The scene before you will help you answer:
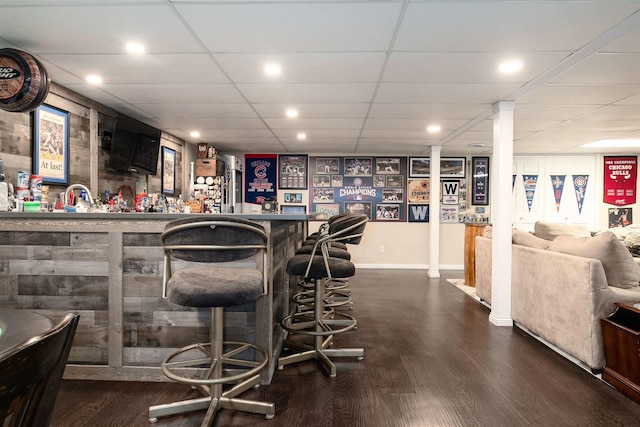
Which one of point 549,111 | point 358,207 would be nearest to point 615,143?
point 549,111

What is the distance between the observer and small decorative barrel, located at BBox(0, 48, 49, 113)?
8.66 feet

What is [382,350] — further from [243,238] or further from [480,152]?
[480,152]

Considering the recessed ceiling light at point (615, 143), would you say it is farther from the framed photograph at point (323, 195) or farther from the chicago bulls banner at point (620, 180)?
the framed photograph at point (323, 195)

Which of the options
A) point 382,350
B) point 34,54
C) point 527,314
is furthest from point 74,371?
point 527,314

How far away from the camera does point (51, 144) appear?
3678 mm

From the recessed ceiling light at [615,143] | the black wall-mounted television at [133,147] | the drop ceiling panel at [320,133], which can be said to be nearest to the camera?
the black wall-mounted television at [133,147]

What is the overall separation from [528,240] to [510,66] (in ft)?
6.04

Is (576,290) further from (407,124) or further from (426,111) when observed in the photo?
(407,124)

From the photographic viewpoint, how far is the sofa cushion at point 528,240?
377 cm

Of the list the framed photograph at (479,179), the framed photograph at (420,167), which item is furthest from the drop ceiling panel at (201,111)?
the framed photograph at (479,179)

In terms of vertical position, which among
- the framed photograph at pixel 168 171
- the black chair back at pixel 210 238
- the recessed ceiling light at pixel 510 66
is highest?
the recessed ceiling light at pixel 510 66

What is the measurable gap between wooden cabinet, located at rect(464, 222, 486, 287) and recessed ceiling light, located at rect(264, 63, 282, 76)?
13.3 feet

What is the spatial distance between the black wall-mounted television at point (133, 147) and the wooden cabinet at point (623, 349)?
16.5 feet

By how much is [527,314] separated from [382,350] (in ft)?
5.17
